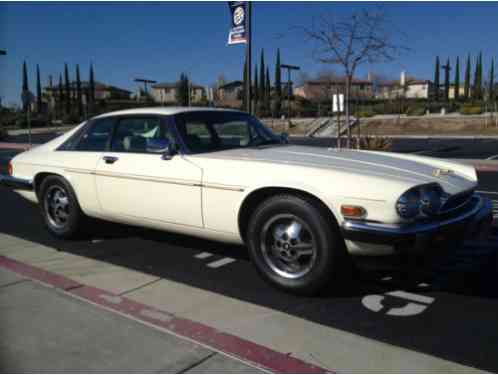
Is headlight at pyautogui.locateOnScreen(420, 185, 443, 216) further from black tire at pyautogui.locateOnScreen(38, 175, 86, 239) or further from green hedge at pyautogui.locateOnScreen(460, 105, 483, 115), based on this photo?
green hedge at pyautogui.locateOnScreen(460, 105, 483, 115)

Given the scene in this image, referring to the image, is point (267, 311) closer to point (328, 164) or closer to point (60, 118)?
point (328, 164)

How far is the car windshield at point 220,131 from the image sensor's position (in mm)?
4332

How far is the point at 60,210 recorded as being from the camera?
17.1ft

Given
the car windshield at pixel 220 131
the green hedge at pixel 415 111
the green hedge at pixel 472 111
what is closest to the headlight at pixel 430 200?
the car windshield at pixel 220 131

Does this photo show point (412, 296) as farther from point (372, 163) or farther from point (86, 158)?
point (86, 158)

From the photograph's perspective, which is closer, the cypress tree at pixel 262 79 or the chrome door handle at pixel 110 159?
the chrome door handle at pixel 110 159

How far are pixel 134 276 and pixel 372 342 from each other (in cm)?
208

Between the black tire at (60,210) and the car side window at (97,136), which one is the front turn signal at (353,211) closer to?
the car side window at (97,136)

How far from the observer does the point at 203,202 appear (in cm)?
393

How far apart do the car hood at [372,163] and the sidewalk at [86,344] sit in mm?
1546

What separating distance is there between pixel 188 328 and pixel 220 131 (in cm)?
215

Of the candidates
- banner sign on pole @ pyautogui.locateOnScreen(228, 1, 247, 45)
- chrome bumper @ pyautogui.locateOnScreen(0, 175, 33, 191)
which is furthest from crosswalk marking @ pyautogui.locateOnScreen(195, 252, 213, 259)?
banner sign on pole @ pyautogui.locateOnScreen(228, 1, 247, 45)

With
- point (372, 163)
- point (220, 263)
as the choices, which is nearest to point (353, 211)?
point (372, 163)

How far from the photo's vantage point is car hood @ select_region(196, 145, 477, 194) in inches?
137
